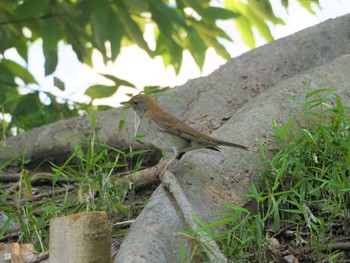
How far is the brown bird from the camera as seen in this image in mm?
4617

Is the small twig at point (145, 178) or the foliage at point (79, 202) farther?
the small twig at point (145, 178)

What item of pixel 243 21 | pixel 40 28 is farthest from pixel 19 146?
pixel 243 21

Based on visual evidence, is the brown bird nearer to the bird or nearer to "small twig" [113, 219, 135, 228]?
the bird

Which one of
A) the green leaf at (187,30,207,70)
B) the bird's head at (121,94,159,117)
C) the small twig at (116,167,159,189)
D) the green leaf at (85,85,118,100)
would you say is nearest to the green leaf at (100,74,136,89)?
the green leaf at (85,85,118,100)

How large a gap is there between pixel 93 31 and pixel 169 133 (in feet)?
8.48

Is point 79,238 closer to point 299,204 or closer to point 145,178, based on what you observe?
point 299,204

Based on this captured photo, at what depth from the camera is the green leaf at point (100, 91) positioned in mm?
6609

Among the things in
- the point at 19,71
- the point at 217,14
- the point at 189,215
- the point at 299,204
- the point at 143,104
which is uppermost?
the point at 19,71

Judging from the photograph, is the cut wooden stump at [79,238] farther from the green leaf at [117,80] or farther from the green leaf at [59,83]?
the green leaf at [59,83]

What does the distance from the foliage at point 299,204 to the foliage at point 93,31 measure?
2.47 meters

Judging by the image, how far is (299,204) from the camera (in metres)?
4.12

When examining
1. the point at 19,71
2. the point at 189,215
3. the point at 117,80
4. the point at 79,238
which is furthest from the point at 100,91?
the point at 79,238

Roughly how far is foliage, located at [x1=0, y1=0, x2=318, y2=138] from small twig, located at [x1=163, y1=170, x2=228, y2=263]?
2.75m

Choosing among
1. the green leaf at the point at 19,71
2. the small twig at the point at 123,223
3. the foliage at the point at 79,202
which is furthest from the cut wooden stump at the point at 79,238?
the green leaf at the point at 19,71
